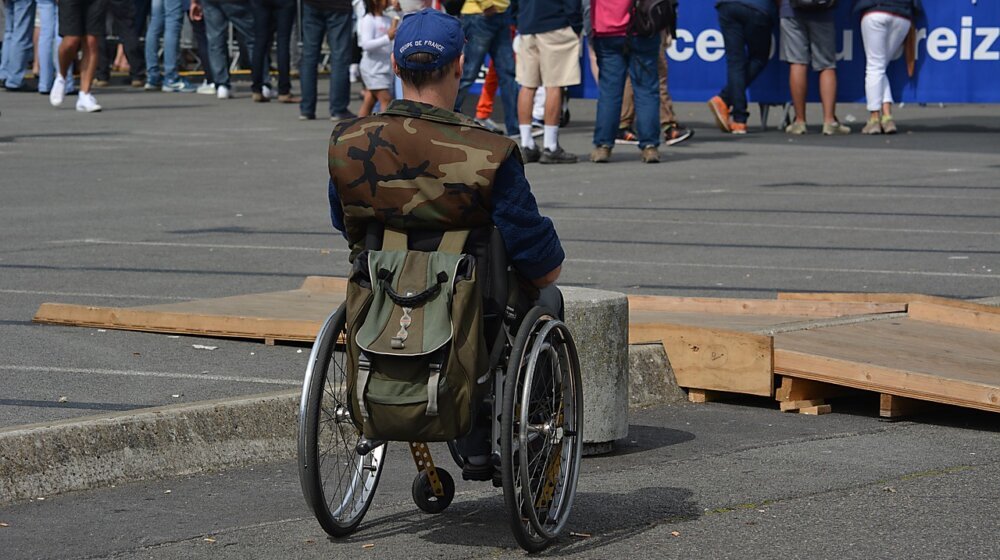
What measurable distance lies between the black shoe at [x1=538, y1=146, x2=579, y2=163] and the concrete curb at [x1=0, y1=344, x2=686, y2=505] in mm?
10509

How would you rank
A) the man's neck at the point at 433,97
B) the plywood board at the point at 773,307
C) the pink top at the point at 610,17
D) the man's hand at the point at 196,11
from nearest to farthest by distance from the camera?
the man's neck at the point at 433,97
the plywood board at the point at 773,307
the pink top at the point at 610,17
the man's hand at the point at 196,11

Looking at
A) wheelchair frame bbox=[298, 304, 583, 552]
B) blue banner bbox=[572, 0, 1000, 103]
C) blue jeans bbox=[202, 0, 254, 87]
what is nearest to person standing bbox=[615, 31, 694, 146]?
blue banner bbox=[572, 0, 1000, 103]

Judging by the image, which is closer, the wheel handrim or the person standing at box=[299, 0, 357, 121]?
the wheel handrim

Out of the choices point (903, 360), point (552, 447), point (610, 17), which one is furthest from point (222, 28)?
point (552, 447)

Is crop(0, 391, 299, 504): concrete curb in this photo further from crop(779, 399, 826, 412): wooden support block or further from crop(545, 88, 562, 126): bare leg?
crop(545, 88, 562, 126): bare leg

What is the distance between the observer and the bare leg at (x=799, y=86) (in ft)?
64.1

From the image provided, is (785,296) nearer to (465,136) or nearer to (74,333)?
(74,333)

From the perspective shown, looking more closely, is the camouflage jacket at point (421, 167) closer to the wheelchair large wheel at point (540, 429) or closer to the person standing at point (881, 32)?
the wheelchair large wheel at point (540, 429)

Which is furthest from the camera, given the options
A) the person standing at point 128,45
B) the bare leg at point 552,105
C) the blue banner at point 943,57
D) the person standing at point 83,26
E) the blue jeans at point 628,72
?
the person standing at point 128,45

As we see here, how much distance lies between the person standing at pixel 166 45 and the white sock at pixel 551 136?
10.8 m

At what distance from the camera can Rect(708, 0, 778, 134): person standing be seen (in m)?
19.8

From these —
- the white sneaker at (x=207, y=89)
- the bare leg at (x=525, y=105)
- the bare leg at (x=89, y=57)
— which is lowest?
the white sneaker at (x=207, y=89)

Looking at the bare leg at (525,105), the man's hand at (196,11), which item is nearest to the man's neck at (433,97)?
the bare leg at (525,105)

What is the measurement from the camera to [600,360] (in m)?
6.33
